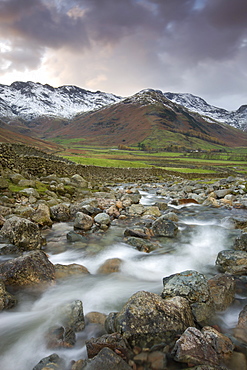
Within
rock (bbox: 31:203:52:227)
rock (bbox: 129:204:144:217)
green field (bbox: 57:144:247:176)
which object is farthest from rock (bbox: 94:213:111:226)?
green field (bbox: 57:144:247:176)

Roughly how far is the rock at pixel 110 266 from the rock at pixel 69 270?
535 millimetres

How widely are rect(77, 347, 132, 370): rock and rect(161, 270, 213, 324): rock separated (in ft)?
6.03

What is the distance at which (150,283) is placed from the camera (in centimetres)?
677

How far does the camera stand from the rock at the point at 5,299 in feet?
15.7

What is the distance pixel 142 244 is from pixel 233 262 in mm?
3318

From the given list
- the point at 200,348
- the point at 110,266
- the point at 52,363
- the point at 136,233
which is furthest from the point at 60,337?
the point at 136,233

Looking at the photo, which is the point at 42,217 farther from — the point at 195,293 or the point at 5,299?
the point at 195,293

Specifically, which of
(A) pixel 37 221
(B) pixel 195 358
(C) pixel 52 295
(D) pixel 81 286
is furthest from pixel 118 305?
(A) pixel 37 221

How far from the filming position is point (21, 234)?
7438mm

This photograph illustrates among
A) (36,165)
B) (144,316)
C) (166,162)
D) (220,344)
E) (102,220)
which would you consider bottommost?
(220,344)

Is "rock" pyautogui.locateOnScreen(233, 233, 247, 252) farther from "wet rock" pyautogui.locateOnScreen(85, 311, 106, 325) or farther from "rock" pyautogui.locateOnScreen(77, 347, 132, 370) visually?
"rock" pyautogui.locateOnScreen(77, 347, 132, 370)

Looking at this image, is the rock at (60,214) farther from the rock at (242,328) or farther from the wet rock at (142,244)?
the rock at (242,328)

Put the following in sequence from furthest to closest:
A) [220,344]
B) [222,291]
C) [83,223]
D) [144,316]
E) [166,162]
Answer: [166,162] < [83,223] < [222,291] < [144,316] < [220,344]

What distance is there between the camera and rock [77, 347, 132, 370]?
10.6 feet
